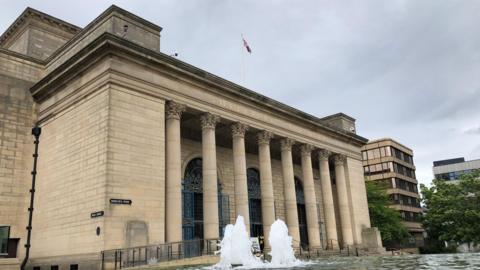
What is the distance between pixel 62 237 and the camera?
918 inches

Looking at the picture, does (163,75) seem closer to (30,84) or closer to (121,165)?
(121,165)

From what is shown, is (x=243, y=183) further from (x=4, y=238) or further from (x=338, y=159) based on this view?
(x=338, y=159)

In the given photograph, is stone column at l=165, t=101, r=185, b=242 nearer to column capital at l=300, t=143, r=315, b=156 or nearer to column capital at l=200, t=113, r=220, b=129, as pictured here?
column capital at l=200, t=113, r=220, b=129

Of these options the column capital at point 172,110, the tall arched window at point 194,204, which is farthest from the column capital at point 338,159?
the column capital at point 172,110

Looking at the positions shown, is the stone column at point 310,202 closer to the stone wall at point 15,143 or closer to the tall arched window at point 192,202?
the tall arched window at point 192,202

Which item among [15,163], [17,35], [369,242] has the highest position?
[17,35]

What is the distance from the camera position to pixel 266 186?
32.2 meters

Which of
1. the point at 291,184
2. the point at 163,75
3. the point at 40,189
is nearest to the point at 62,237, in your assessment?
the point at 40,189

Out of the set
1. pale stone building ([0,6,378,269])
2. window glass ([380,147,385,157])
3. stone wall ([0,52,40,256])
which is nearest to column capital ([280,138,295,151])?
pale stone building ([0,6,378,269])

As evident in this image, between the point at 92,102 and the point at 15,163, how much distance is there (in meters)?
6.52

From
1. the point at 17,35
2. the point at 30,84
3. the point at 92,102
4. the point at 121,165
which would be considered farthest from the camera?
the point at 17,35

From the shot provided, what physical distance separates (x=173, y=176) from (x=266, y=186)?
924 centimetres

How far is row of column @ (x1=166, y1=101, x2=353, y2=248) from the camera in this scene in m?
25.1

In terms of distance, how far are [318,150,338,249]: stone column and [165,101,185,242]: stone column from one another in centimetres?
1709
